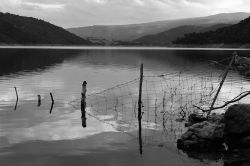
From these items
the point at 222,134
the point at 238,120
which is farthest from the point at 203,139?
the point at 238,120

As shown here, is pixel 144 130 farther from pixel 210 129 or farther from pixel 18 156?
pixel 18 156

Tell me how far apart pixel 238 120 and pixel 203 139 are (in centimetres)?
263

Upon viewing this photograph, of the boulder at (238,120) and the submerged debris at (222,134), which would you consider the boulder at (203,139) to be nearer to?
the submerged debris at (222,134)

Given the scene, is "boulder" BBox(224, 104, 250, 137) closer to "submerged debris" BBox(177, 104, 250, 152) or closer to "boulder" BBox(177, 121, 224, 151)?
"submerged debris" BBox(177, 104, 250, 152)

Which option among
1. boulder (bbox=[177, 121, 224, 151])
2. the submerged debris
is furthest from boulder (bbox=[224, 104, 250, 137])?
boulder (bbox=[177, 121, 224, 151])

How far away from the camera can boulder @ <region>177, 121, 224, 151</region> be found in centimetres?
2420

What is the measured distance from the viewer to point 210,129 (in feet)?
81.5

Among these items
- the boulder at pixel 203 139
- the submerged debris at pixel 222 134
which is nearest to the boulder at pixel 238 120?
the submerged debris at pixel 222 134

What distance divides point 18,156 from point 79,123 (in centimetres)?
994

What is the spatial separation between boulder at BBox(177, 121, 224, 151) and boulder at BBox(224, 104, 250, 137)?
0.70 meters

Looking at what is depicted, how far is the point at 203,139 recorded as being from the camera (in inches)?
957

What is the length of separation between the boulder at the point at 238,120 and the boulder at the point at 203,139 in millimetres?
701

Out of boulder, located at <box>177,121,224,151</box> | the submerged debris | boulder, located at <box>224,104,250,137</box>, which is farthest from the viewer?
boulder, located at <box>224,104,250,137</box>

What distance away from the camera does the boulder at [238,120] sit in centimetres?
2447
